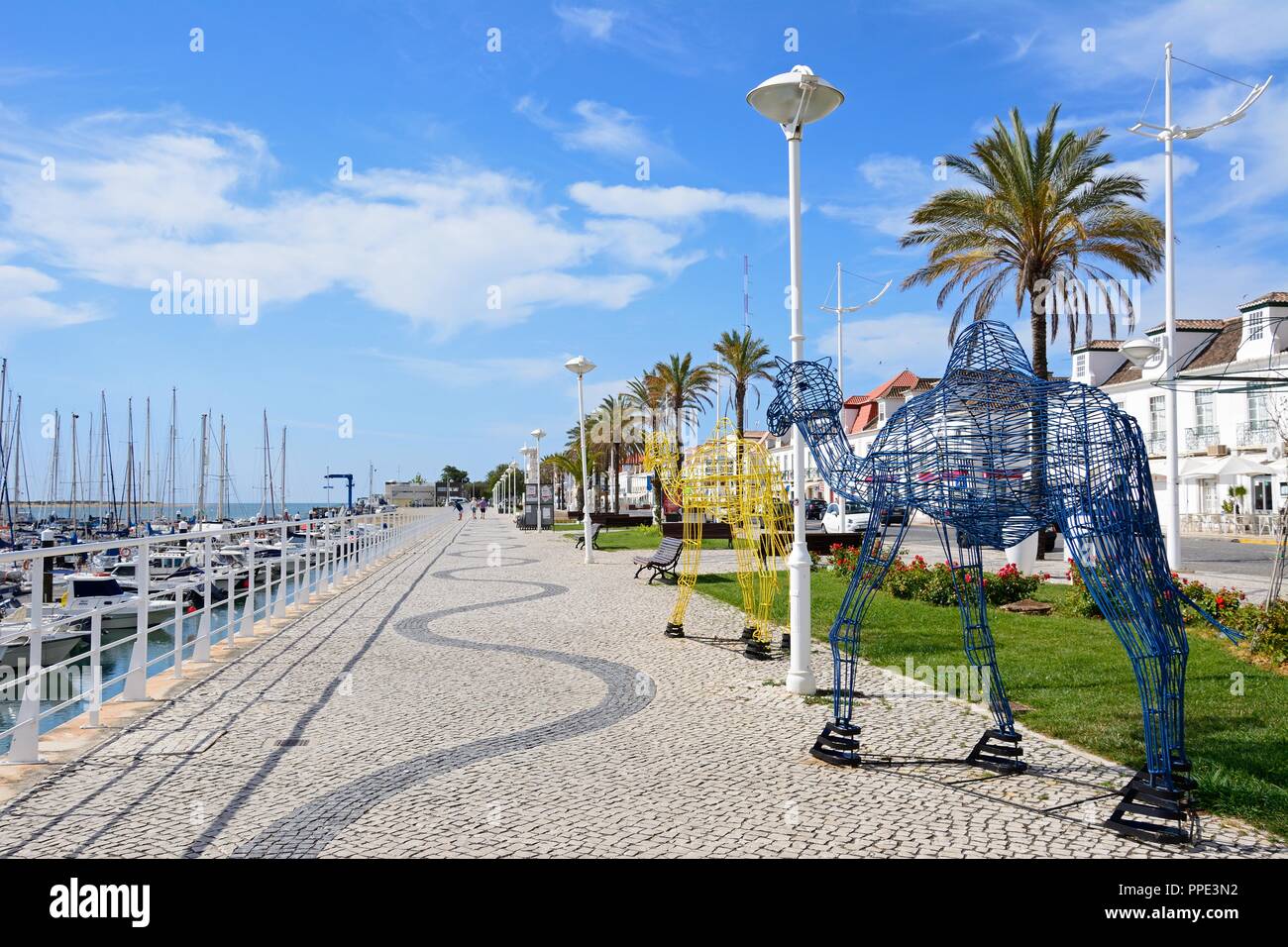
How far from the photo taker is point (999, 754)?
553 centimetres

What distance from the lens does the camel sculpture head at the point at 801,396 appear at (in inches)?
245

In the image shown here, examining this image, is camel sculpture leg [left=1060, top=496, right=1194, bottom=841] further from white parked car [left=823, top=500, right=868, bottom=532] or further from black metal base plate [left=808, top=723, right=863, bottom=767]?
white parked car [left=823, top=500, right=868, bottom=532]

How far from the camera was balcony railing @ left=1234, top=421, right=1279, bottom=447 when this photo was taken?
108 ft

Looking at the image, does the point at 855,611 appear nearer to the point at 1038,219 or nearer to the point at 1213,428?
the point at 1038,219

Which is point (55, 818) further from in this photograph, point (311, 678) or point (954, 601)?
point (954, 601)

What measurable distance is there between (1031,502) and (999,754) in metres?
1.72

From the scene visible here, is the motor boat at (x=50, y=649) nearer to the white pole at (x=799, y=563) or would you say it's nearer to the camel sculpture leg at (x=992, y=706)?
the white pole at (x=799, y=563)

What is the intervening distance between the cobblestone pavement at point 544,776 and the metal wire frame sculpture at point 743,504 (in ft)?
3.85

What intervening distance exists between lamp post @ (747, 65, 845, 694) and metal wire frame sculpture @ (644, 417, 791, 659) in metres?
1.58

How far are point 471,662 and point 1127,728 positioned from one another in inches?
228

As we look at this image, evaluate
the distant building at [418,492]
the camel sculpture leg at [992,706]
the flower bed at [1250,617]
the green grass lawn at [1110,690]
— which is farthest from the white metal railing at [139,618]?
the distant building at [418,492]
